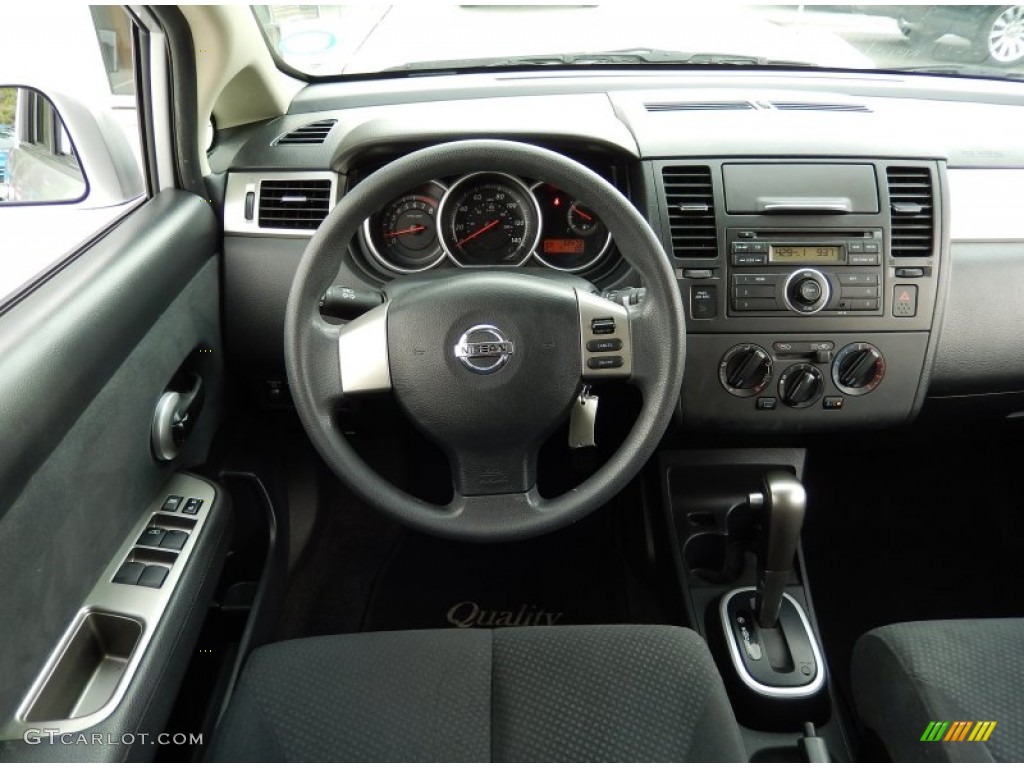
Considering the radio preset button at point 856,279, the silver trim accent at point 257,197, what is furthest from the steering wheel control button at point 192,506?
the radio preset button at point 856,279

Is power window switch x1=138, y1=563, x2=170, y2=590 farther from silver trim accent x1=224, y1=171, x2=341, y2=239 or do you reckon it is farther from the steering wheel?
silver trim accent x1=224, y1=171, x2=341, y2=239

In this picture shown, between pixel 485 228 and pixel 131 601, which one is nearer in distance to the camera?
pixel 131 601

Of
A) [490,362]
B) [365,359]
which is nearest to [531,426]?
[490,362]

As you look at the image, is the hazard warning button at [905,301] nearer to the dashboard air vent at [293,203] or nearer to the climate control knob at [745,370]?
the climate control knob at [745,370]

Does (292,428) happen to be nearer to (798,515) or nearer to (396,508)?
(396,508)

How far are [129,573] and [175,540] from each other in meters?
0.11

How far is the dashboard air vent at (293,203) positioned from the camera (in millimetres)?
1601

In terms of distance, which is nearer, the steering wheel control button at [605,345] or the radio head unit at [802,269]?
the steering wheel control button at [605,345]

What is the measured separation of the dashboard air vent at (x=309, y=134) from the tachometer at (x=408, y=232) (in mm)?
263

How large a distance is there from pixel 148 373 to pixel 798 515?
1197 millimetres

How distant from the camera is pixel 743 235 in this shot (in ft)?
5.01
